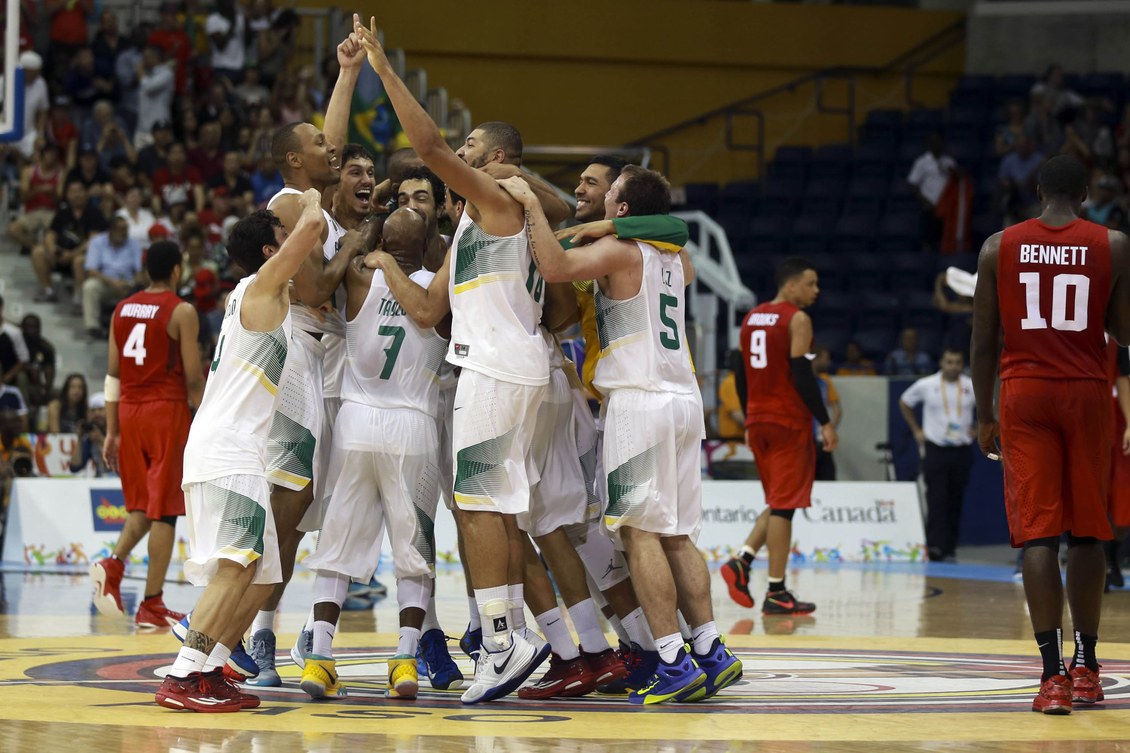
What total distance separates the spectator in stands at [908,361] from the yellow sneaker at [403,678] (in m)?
12.0

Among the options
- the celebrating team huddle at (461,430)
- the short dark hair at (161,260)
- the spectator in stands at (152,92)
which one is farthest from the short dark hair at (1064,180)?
the spectator in stands at (152,92)

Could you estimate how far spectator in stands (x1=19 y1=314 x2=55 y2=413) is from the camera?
1557 centimetres

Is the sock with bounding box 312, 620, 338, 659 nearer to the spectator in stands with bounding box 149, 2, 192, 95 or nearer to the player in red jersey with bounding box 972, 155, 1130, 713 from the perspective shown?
the player in red jersey with bounding box 972, 155, 1130, 713

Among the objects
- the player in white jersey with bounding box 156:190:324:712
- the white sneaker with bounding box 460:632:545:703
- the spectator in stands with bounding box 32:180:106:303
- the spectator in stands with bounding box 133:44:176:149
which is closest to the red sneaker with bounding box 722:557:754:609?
the white sneaker with bounding box 460:632:545:703

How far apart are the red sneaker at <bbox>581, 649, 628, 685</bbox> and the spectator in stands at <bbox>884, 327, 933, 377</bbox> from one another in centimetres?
1154

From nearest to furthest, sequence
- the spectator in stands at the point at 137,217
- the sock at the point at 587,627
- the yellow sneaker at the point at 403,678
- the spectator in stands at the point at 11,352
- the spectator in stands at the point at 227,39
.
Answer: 1. the yellow sneaker at the point at 403,678
2. the sock at the point at 587,627
3. the spectator in stands at the point at 11,352
4. the spectator in stands at the point at 137,217
5. the spectator in stands at the point at 227,39

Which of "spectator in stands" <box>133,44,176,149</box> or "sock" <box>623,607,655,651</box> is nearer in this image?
"sock" <box>623,607,655,651</box>

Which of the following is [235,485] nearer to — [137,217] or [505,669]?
[505,669]

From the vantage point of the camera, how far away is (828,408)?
15.5 m

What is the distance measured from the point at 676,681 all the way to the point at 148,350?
434 cm

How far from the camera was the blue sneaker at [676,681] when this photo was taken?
21.1ft

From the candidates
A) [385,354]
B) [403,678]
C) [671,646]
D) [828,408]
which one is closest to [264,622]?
[403,678]

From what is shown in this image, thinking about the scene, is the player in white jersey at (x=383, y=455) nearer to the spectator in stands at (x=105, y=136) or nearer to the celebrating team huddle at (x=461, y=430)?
the celebrating team huddle at (x=461, y=430)

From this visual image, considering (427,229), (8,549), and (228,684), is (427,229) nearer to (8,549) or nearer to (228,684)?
(228,684)
